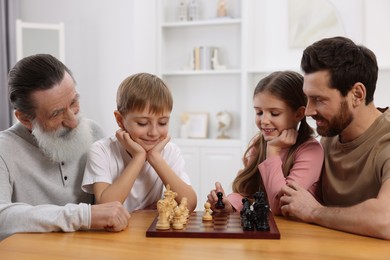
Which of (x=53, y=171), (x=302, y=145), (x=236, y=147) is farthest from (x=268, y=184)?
(x=236, y=147)

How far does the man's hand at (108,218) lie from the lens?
1.92 meters

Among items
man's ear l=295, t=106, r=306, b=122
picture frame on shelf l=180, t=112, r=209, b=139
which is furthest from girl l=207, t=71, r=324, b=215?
picture frame on shelf l=180, t=112, r=209, b=139

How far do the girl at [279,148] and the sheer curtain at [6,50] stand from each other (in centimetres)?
390

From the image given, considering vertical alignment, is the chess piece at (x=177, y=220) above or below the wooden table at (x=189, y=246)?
above

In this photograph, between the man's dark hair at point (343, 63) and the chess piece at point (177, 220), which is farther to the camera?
the man's dark hair at point (343, 63)

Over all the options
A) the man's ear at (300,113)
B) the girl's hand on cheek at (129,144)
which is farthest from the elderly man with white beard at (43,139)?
the man's ear at (300,113)

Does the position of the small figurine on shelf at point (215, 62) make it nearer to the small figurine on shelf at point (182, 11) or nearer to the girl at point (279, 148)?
the small figurine on shelf at point (182, 11)

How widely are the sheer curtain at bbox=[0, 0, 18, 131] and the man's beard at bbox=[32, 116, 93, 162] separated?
3478 mm

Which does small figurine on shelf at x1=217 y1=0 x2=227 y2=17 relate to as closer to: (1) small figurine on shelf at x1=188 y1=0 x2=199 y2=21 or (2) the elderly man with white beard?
(1) small figurine on shelf at x1=188 y1=0 x2=199 y2=21

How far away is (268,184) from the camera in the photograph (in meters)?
2.29

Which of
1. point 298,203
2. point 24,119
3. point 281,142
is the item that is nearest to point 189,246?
point 298,203

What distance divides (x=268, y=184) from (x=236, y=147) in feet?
11.4

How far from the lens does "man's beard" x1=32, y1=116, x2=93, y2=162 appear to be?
2406 mm

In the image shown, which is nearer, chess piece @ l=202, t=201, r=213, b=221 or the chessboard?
the chessboard
